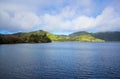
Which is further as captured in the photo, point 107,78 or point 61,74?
point 61,74

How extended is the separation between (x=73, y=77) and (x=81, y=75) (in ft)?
11.9

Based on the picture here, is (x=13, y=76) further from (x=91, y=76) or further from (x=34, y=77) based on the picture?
(x=91, y=76)

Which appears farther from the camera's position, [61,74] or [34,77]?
[61,74]

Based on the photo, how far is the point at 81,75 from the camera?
58.2 m

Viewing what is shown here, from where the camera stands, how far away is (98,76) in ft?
185

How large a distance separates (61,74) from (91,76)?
29.9 feet

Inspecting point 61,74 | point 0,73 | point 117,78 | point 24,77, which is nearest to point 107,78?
point 117,78

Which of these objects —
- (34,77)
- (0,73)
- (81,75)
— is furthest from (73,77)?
(0,73)

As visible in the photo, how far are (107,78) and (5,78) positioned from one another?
27.9 meters

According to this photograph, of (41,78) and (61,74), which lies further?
(61,74)

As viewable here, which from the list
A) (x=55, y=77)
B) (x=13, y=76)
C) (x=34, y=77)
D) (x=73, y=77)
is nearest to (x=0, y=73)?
(x=13, y=76)

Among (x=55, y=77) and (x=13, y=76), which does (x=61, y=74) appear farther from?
(x=13, y=76)

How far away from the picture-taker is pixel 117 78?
53.9m

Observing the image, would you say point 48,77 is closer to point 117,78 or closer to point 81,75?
point 81,75
